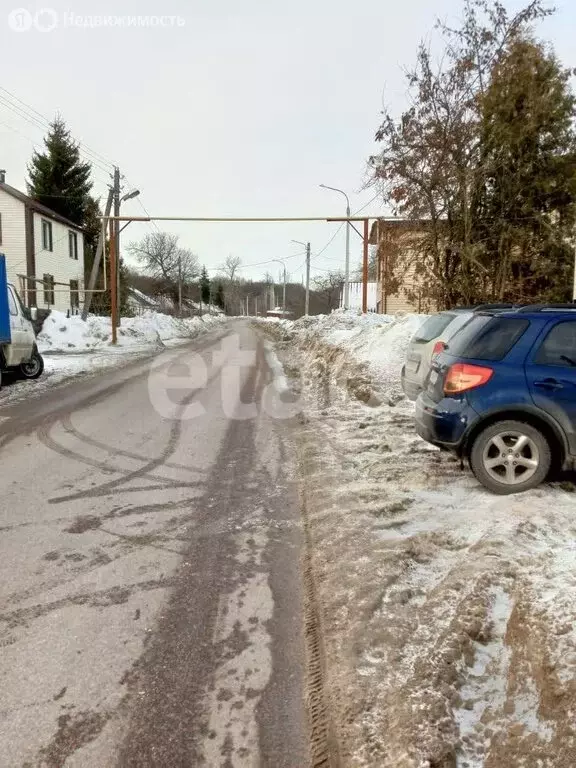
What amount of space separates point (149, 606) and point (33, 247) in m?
32.0

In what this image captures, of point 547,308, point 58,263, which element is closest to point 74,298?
point 58,263

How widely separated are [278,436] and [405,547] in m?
4.04

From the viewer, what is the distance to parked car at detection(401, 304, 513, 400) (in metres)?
8.44

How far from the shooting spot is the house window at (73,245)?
3703cm

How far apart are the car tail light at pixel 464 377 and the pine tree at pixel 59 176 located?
4233 cm

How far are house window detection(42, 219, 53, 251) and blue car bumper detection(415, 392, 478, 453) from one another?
32.2m

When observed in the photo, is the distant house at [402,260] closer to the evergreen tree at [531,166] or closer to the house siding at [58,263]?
the evergreen tree at [531,166]

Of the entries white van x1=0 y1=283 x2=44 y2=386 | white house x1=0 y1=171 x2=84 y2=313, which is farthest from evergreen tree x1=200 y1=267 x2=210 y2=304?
white van x1=0 y1=283 x2=44 y2=386

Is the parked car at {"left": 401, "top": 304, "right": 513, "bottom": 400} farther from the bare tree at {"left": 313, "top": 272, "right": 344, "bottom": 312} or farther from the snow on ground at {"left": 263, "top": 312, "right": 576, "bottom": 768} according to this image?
the bare tree at {"left": 313, "top": 272, "right": 344, "bottom": 312}

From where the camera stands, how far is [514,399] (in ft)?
16.4

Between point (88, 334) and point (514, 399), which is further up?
point (88, 334)

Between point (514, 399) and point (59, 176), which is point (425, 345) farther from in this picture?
point (59, 176)

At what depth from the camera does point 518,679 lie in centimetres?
262

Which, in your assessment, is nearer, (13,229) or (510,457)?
(510,457)
